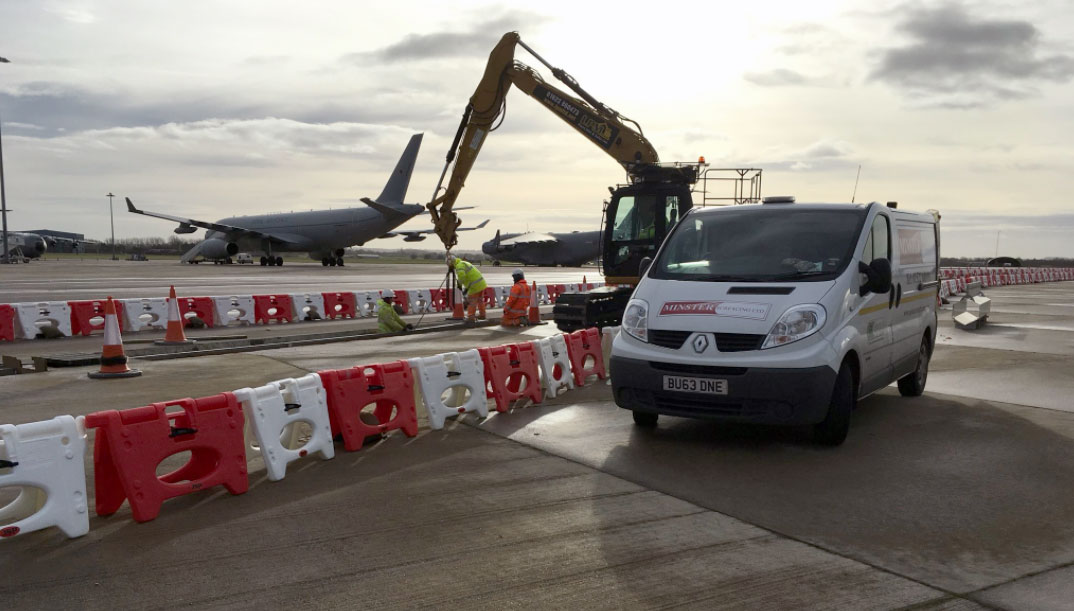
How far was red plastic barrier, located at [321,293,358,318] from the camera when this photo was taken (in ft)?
67.2

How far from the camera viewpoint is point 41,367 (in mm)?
11078

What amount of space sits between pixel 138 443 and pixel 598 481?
9.95 ft

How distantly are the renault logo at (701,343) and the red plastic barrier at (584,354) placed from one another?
3.34 metres

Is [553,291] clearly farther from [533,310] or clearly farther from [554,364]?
[554,364]

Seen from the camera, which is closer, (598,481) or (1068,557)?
(1068,557)

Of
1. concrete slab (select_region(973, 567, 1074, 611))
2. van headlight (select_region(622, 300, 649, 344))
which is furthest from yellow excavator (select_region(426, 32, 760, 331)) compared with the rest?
concrete slab (select_region(973, 567, 1074, 611))

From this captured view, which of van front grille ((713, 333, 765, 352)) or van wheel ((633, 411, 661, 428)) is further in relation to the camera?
van wheel ((633, 411, 661, 428))

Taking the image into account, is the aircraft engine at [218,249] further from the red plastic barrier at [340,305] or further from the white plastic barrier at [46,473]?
the white plastic barrier at [46,473]

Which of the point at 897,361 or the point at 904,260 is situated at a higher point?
the point at 904,260

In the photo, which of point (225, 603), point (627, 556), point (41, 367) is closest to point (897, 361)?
point (627, 556)

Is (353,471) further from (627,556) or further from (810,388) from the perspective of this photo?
(810,388)

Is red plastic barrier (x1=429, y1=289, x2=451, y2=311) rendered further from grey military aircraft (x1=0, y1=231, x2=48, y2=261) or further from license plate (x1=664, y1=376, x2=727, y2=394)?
grey military aircraft (x1=0, y1=231, x2=48, y2=261)

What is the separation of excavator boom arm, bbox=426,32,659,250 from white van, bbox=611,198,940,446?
11.6 m

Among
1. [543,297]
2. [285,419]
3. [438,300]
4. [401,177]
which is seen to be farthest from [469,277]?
[401,177]
